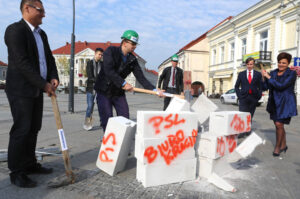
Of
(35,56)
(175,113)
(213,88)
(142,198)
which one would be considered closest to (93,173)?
(142,198)

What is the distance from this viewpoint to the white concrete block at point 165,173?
8.43 ft

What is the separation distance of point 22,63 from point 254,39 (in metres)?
27.0

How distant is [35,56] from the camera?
8.64 feet

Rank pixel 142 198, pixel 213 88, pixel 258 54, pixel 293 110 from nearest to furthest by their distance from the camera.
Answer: pixel 142 198, pixel 293 110, pixel 258 54, pixel 213 88

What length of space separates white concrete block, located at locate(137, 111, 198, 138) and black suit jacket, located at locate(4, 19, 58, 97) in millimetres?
1095

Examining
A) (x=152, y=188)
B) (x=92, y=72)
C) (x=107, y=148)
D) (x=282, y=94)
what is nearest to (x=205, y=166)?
(x=152, y=188)

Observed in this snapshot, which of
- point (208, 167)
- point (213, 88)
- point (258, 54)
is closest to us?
point (208, 167)

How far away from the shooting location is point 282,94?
4.00 meters

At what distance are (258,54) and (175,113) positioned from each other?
23073 mm

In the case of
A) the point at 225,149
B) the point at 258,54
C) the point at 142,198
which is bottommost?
the point at 142,198

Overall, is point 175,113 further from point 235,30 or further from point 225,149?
point 235,30

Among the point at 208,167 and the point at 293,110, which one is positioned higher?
the point at 293,110

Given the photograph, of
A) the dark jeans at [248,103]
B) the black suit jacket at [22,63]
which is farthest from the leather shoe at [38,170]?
the dark jeans at [248,103]

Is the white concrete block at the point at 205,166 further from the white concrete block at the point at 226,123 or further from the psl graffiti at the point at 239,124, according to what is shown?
the psl graffiti at the point at 239,124
